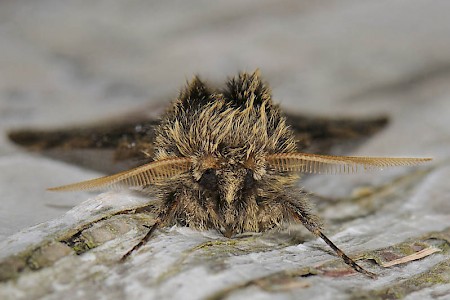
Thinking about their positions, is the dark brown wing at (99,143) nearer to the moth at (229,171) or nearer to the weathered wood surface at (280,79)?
the weathered wood surface at (280,79)

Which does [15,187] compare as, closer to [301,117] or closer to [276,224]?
[276,224]

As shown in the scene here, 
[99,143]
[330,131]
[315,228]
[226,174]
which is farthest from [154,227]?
[330,131]

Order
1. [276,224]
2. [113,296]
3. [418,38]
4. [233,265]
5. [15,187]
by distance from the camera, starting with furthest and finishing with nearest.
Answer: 1. [418,38]
2. [15,187]
3. [276,224]
4. [233,265]
5. [113,296]

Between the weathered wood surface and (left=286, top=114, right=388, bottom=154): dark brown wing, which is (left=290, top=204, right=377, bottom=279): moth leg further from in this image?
(left=286, top=114, right=388, bottom=154): dark brown wing

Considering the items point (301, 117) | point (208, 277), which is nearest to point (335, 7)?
point (301, 117)

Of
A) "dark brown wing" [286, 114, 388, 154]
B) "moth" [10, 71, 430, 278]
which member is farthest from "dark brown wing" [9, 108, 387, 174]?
"moth" [10, 71, 430, 278]
